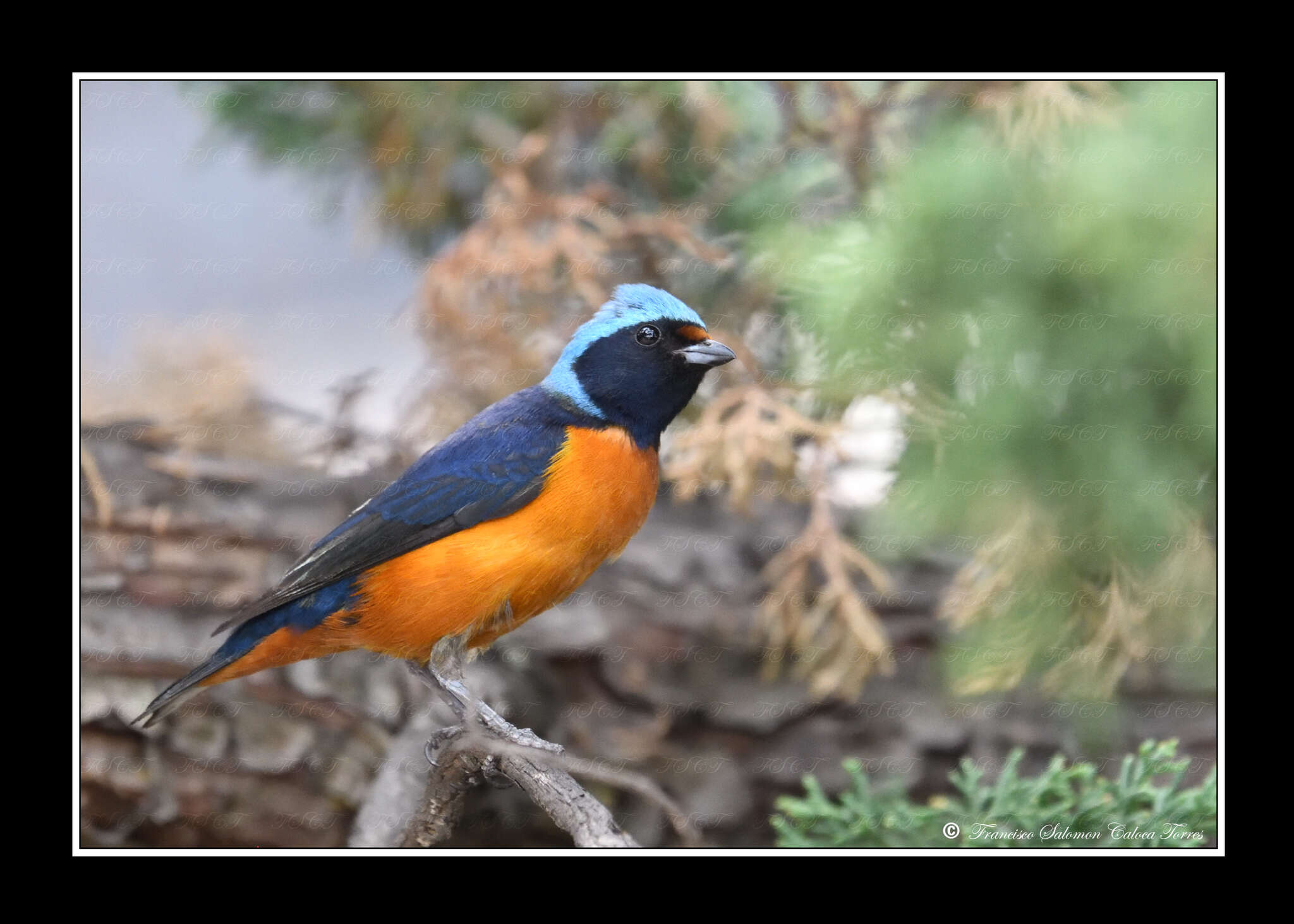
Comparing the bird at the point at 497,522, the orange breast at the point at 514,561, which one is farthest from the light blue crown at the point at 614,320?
the orange breast at the point at 514,561

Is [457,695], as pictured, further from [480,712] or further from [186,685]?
[186,685]

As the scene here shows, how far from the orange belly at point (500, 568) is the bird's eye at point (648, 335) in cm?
21

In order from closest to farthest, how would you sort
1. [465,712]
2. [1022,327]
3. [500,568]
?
[500,568] < [465,712] < [1022,327]

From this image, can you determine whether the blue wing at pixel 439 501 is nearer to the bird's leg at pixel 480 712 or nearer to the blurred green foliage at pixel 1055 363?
the bird's leg at pixel 480 712

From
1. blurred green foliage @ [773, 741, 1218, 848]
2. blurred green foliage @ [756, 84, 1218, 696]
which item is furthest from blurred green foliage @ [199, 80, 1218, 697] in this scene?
blurred green foliage @ [773, 741, 1218, 848]

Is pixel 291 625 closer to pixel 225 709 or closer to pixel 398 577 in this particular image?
pixel 398 577

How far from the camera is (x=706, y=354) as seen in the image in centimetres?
265

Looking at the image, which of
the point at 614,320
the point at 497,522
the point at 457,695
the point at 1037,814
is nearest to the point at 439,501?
the point at 497,522

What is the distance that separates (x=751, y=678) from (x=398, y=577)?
4.55 ft

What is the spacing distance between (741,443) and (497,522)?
0.90 metres

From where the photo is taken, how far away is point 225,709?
3512 mm

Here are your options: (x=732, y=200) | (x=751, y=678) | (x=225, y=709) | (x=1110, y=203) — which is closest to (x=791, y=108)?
(x=732, y=200)

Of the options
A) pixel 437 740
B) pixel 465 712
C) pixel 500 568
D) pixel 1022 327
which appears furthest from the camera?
pixel 1022 327

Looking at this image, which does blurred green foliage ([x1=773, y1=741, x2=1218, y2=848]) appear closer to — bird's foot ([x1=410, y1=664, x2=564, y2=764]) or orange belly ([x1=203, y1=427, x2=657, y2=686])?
bird's foot ([x1=410, y1=664, x2=564, y2=764])
